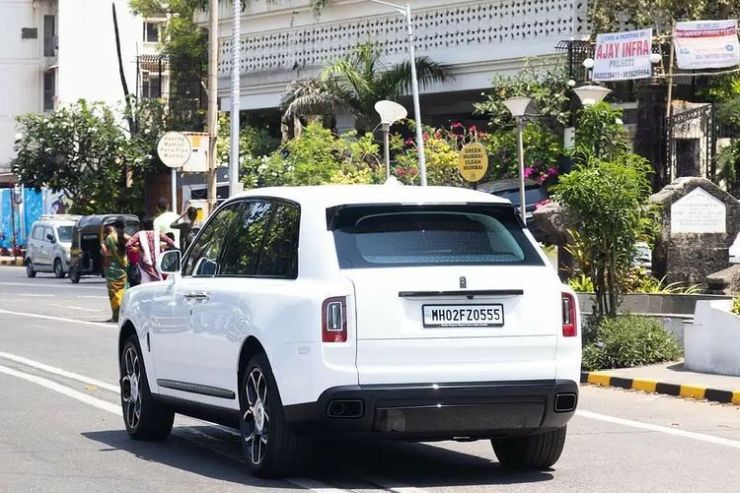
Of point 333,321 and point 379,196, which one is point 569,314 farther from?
point 333,321

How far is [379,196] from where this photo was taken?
9.87m

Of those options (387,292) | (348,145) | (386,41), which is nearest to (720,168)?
(348,145)

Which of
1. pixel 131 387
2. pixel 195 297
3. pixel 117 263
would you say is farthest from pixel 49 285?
pixel 195 297

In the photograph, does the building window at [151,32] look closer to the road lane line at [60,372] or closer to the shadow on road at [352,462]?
the road lane line at [60,372]

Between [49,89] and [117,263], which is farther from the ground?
[49,89]

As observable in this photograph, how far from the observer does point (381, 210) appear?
9.80 meters

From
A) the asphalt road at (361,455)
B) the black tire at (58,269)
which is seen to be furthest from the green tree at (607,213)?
the black tire at (58,269)

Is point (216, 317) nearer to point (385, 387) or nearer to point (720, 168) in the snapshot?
point (385, 387)

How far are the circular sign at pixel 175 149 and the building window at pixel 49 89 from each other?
48786mm

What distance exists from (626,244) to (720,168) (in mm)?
13802

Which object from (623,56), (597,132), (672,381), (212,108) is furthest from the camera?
(623,56)

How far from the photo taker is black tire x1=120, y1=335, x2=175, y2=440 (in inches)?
468

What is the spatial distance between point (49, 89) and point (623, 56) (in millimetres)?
48695

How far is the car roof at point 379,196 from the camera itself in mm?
9820
